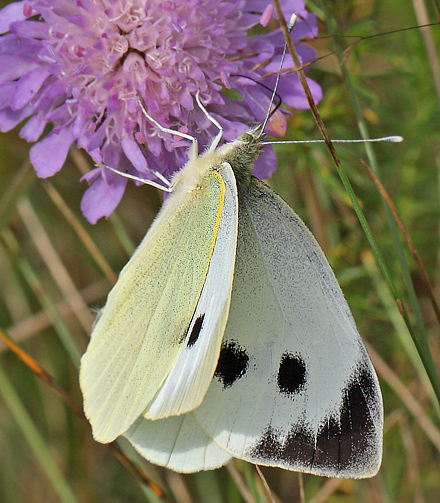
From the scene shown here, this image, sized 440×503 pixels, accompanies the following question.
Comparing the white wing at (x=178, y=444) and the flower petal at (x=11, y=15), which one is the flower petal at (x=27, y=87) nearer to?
the flower petal at (x=11, y=15)

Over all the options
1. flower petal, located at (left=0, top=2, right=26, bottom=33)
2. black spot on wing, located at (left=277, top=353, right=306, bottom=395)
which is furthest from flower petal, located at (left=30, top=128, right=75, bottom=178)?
black spot on wing, located at (left=277, top=353, right=306, bottom=395)

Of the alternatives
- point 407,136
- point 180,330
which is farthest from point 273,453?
point 407,136

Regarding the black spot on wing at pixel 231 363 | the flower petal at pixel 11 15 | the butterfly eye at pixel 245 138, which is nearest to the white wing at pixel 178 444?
the black spot on wing at pixel 231 363

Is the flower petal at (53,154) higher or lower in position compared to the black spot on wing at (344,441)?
higher

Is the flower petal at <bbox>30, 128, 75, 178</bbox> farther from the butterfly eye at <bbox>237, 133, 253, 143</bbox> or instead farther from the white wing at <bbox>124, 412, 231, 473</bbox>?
the white wing at <bbox>124, 412, 231, 473</bbox>

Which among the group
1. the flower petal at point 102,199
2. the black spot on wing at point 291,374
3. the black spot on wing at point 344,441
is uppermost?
the flower petal at point 102,199

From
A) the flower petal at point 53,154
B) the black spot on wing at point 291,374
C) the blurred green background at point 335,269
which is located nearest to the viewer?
the black spot on wing at point 291,374
